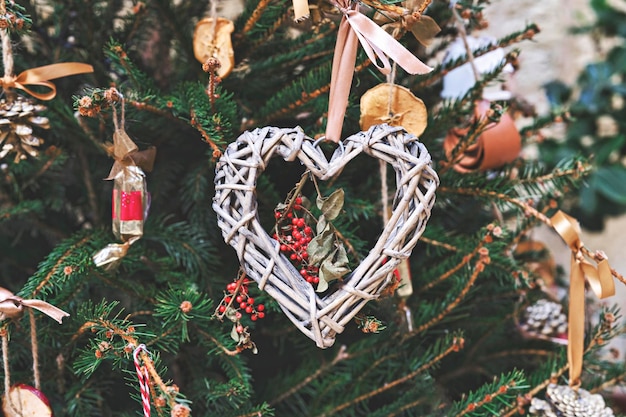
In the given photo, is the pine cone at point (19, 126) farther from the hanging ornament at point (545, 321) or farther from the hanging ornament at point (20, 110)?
the hanging ornament at point (545, 321)

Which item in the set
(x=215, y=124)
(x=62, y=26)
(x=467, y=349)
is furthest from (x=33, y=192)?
(x=467, y=349)

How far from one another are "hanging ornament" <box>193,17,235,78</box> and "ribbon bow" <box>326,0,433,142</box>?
0.40 ft

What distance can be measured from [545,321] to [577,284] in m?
0.11

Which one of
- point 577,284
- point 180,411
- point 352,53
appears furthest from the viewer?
point 577,284

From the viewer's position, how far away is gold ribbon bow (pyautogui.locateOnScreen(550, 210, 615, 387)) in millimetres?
588

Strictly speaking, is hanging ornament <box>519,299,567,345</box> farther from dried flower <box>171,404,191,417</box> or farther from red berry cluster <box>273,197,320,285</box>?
dried flower <box>171,404,191,417</box>

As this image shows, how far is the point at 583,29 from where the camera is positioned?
1.42 m

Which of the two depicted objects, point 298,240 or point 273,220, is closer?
point 298,240

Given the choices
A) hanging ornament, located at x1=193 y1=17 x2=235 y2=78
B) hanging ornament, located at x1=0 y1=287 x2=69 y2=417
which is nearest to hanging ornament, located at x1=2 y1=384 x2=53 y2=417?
hanging ornament, located at x1=0 y1=287 x2=69 y2=417

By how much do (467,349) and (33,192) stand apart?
0.58 m

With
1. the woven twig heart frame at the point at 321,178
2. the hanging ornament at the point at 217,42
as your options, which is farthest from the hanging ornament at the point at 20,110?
the woven twig heart frame at the point at 321,178

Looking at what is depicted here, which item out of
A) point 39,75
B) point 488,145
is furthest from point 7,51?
point 488,145

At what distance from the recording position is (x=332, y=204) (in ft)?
1.54

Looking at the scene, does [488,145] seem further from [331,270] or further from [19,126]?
[19,126]
